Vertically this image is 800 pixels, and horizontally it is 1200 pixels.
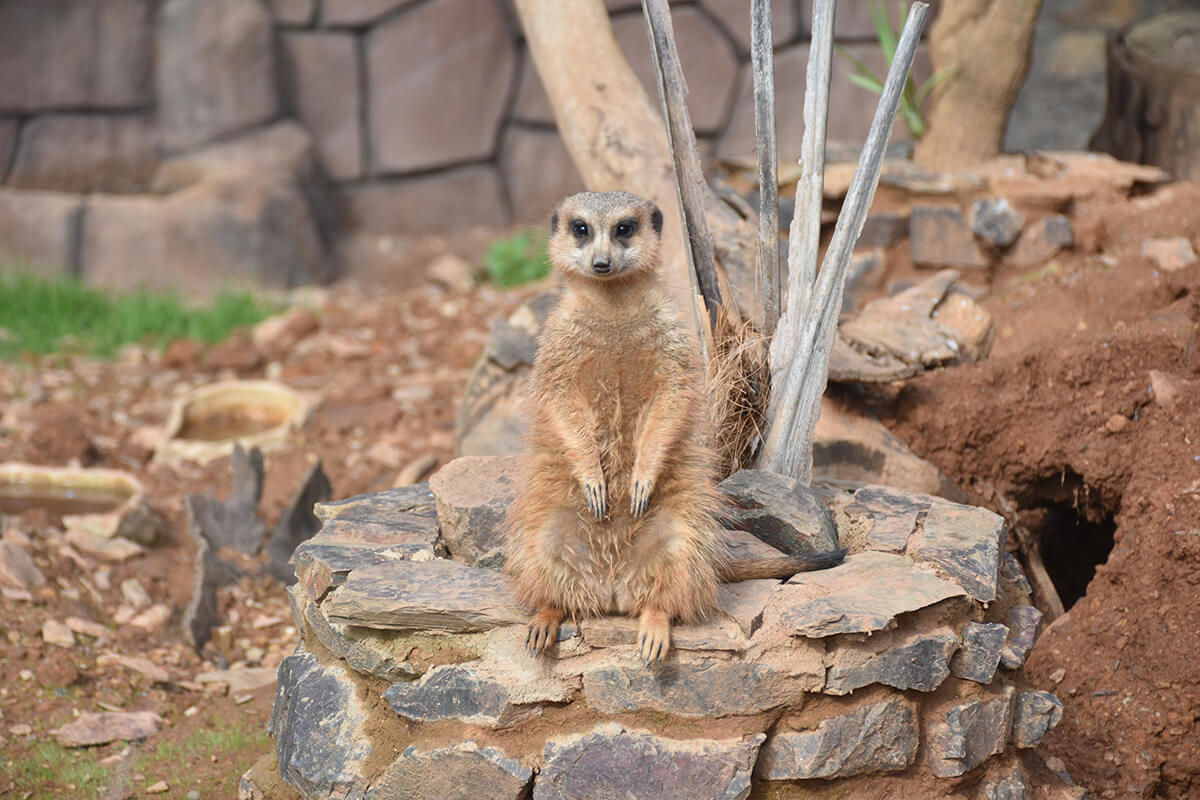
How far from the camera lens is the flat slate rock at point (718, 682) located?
2.38m

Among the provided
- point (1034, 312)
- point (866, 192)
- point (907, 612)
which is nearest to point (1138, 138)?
point (1034, 312)

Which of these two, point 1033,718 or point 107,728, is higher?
point 1033,718

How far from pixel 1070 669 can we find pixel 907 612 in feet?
2.96

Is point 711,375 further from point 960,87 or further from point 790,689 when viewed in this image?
point 960,87

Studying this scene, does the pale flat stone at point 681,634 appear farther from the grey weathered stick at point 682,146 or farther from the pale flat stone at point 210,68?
the pale flat stone at point 210,68

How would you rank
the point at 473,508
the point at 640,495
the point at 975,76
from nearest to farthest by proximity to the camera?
the point at 640,495
the point at 473,508
the point at 975,76

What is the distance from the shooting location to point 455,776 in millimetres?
2410

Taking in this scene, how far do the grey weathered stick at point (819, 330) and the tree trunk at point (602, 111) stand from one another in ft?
4.09

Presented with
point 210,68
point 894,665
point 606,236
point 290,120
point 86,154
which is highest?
point 606,236

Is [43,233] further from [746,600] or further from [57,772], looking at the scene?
[746,600]

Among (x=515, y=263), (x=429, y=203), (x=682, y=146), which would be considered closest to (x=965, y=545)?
(x=682, y=146)

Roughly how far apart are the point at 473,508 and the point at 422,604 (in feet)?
1.34

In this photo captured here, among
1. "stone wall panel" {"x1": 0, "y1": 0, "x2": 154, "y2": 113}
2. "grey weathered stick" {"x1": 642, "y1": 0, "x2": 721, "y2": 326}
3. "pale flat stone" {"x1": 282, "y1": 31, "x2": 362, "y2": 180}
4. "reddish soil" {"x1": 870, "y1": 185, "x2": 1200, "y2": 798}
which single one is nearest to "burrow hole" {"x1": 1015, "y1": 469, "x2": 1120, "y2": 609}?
"reddish soil" {"x1": 870, "y1": 185, "x2": 1200, "y2": 798}

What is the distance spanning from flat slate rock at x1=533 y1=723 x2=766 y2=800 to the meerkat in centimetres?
22
